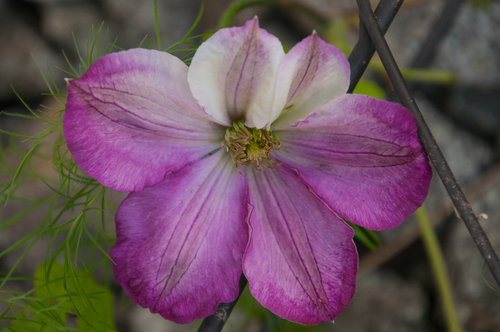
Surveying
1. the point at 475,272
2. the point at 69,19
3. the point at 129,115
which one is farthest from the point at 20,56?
the point at 475,272

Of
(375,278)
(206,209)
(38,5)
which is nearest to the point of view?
(206,209)

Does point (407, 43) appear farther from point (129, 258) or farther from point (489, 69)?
point (129, 258)

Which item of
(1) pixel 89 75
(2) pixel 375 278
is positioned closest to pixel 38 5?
(1) pixel 89 75

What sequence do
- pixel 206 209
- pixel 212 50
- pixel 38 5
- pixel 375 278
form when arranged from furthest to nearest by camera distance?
1. pixel 38 5
2. pixel 375 278
3. pixel 206 209
4. pixel 212 50

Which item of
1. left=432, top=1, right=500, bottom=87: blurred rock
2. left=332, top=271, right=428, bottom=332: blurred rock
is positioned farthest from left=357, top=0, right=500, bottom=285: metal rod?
left=432, top=1, right=500, bottom=87: blurred rock

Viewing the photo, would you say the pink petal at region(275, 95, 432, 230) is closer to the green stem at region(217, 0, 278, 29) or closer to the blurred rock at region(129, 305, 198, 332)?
the green stem at region(217, 0, 278, 29)

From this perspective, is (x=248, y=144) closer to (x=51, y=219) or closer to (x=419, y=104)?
(x=51, y=219)

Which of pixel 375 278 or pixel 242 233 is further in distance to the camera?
pixel 375 278
